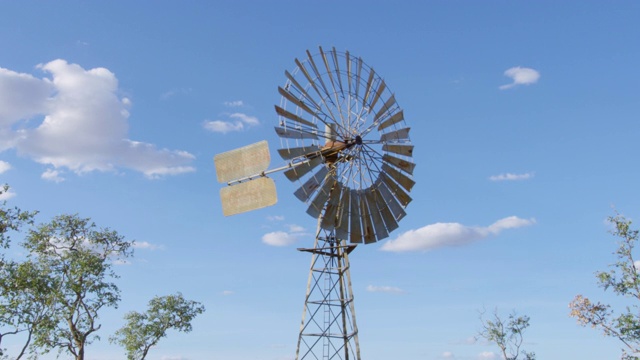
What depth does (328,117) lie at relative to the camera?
1944cm

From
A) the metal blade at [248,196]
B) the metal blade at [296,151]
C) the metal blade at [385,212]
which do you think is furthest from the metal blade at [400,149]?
the metal blade at [248,196]

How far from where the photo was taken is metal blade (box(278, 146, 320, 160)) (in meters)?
18.0

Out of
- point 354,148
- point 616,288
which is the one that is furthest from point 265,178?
point 616,288

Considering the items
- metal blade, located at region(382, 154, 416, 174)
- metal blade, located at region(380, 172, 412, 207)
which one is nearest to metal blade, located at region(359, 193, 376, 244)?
metal blade, located at region(380, 172, 412, 207)

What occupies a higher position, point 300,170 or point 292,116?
point 292,116

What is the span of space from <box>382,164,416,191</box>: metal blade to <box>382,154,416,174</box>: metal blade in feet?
0.69

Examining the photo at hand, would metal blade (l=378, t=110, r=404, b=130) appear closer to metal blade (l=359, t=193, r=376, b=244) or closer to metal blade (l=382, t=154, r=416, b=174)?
metal blade (l=382, t=154, r=416, b=174)

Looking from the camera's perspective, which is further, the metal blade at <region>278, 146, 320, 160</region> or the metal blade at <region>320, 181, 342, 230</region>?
the metal blade at <region>320, 181, 342, 230</region>

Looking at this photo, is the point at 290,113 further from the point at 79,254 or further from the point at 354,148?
the point at 79,254

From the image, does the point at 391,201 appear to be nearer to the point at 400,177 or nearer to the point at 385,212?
the point at 385,212

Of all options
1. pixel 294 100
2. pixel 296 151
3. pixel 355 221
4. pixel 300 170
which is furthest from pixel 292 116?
pixel 355 221

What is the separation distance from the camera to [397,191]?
20547 mm

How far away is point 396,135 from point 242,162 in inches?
207

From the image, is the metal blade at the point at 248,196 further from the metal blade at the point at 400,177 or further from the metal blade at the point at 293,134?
the metal blade at the point at 400,177
